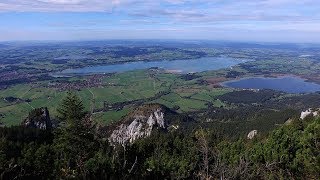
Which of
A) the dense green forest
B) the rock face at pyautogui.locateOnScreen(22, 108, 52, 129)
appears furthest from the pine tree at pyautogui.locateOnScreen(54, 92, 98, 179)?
the rock face at pyautogui.locateOnScreen(22, 108, 52, 129)

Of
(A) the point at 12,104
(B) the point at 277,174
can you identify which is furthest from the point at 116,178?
(A) the point at 12,104

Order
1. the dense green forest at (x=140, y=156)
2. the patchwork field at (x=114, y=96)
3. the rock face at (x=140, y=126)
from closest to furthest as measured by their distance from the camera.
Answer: the dense green forest at (x=140, y=156), the rock face at (x=140, y=126), the patchwork field at (x=114, y=96)

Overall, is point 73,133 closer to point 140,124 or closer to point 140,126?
point 140,126

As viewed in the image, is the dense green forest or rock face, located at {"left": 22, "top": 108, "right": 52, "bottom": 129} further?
rock face, located at {"left": 22, "top": 108, "right": 52, "bottom": 129}

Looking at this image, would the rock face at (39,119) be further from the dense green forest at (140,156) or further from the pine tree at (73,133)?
the pine tree at (73,133)

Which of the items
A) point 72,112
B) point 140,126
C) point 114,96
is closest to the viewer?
point 72,112

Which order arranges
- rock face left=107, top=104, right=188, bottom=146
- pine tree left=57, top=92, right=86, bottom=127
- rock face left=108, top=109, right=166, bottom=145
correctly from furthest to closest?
rock face left=107, top=104, right=188, bottom=146 → rock face left=108, top=109, right=166, bottom=145 → pine tree left=57, top=92, right=86, bottom=127

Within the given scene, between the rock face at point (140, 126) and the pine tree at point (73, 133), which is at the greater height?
the pine tree at point (73, 133)

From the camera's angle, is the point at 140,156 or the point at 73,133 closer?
the point at 73,133

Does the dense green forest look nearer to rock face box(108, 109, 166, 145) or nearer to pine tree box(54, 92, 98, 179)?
pine tree box(54, 92, 98, 179)

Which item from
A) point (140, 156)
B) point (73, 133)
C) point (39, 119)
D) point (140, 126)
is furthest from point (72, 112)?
point (140, 126)

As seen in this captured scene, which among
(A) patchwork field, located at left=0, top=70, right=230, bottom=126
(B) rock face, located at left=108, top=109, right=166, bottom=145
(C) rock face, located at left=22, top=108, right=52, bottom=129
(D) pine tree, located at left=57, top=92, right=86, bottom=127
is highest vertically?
(D) pine tree, located at left=57, top=92, right=86, bottom=127

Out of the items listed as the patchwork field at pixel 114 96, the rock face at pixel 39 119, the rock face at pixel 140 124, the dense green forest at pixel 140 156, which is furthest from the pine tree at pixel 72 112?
the patchwork field at pixel 114 96
